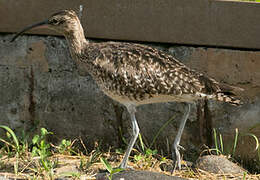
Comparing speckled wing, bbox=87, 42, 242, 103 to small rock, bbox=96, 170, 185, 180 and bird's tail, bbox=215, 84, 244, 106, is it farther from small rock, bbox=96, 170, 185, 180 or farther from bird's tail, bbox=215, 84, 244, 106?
small rock, bbox=96, 170, 185, 180

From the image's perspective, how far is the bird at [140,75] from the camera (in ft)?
18.9

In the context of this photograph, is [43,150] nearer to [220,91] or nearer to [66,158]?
[66,158]

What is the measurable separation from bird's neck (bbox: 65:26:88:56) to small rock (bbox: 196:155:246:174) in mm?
2044

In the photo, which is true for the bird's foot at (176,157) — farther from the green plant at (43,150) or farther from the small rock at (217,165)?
the green plant at (43,150)

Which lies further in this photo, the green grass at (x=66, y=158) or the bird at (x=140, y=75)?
the green grass at (x=66, y=158)

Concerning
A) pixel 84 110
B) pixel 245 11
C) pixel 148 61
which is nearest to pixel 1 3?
pixel 84 110

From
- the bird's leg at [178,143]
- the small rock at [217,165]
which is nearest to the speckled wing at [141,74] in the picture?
the bird's leg at [178,143]

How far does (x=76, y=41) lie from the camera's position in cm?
607

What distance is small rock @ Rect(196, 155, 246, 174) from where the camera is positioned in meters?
6.15

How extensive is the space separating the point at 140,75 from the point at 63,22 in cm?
115

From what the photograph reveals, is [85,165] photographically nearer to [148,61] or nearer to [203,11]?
[148,61]

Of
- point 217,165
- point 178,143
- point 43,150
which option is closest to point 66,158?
point 43,150

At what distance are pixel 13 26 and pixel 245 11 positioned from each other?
3.04 meters

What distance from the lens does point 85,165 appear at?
627 centimetres
